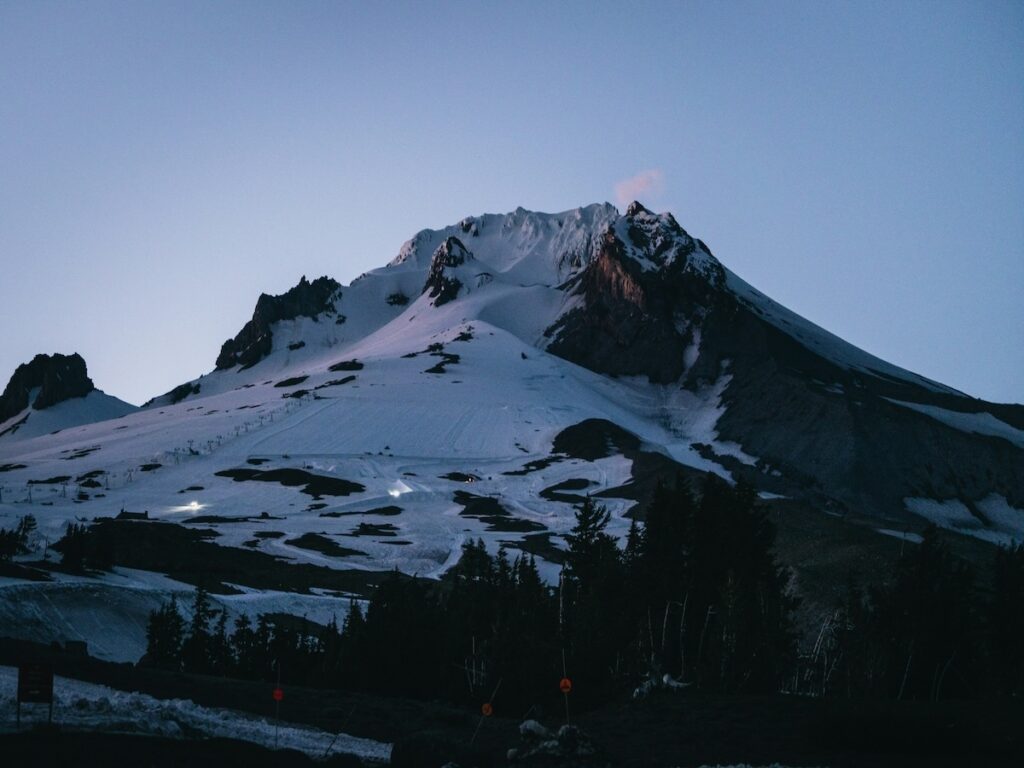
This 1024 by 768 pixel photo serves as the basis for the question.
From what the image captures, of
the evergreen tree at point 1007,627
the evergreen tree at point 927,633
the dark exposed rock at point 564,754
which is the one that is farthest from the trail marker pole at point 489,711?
the evergreen tree at point 1007,627

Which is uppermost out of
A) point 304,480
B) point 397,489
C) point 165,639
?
point 397,489

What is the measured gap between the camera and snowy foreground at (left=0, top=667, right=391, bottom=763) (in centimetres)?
1937

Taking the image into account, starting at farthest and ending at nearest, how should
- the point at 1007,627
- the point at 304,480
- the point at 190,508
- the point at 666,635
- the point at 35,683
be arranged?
the point at 304,480, the point at 190,508, the point at 666,635, the point at 1007,627, the point at 35,683

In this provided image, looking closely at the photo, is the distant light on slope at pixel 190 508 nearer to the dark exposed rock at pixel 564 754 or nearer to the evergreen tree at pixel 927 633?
the evergreen tree at pixel 927 633

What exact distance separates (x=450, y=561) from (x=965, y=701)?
80056 mm

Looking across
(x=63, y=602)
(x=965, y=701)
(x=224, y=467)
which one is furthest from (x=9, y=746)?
(x=224, y=467)

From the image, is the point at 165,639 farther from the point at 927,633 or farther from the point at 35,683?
the point at 927,633

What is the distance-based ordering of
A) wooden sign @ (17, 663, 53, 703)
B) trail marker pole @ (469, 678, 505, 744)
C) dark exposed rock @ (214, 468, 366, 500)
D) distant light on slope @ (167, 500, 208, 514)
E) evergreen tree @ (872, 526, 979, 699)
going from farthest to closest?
dark exposed rock @ (214, 468, 366, 500) → distant light on slope @ (167, 500, 208, 514) → evergreen tree @ (872, 526, 979, 699) → trail marker pole @ (469, 678, 505, 744) → wooden sign @ (17, 663, 53, 703)

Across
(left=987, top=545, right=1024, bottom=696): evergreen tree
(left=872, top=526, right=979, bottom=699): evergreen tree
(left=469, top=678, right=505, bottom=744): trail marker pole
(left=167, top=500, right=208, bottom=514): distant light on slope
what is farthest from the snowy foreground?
(left=167, top=500, right=208, bottom=514): distant light on slope

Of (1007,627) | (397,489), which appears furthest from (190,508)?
(1007,627)

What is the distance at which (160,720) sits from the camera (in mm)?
20344

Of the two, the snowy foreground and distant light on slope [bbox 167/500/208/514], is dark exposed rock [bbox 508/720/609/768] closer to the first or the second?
the snowy foreground

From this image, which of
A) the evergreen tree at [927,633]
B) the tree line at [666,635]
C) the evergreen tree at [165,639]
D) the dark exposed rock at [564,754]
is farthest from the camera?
the evergreen tree at [165,639]

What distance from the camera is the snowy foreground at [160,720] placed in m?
19.4
